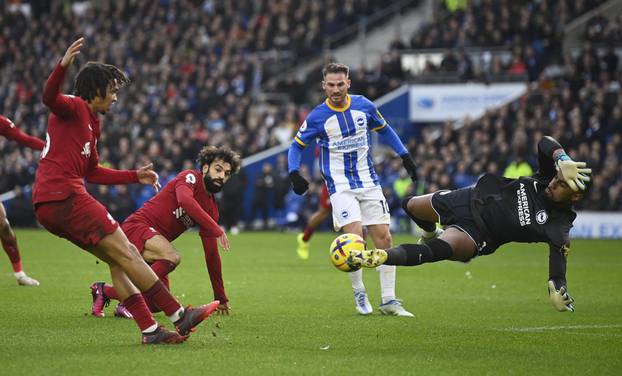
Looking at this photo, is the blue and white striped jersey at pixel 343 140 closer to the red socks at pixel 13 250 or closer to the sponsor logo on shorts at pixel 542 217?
the sponsor logo on shorts at pixel 542 217

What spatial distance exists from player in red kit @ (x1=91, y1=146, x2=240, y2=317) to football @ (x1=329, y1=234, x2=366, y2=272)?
2016mm

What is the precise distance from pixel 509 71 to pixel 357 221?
20890 millimetres

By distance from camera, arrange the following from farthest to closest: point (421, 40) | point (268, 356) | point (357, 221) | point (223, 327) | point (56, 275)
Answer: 1. point (421, 40)
2. point (56, 275)
3. point (357, 221)
4. point (223, 327)
5. point (268, 356)

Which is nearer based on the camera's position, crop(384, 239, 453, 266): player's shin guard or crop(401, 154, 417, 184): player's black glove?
crop(384, 239, 453, 266): player's shin guard

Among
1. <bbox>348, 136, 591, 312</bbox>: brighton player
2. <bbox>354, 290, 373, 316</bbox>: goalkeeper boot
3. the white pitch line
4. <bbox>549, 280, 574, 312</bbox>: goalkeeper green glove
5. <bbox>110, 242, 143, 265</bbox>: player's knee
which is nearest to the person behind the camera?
<bbox>110, 242, 143, 265</bbox>: player's knee

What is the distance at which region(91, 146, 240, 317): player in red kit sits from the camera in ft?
33.5

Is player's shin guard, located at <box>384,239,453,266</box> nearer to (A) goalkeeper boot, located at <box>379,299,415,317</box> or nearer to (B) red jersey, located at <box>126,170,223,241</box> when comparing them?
(A) goalkeeper boot, located at <box>379,299,415,317</box>

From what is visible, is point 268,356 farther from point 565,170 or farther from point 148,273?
point 565,170

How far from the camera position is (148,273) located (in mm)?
8375

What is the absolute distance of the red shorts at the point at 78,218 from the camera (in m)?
8.12

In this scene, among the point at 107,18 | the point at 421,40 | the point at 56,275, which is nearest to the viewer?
the point at 56,275

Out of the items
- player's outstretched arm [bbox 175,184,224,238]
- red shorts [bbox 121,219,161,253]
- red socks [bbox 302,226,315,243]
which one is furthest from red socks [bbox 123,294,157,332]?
red socks [bbox 302,226,315,243]

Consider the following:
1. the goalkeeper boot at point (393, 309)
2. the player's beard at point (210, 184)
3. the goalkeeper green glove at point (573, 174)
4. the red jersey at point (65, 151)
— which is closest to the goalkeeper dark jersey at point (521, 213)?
the goalkeeper green glove at point (573, 174)

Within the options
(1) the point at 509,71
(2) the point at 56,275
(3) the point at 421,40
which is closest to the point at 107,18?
(3) the point at 421,40
